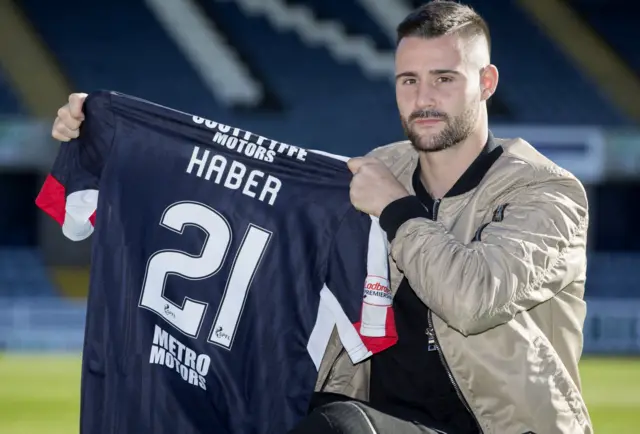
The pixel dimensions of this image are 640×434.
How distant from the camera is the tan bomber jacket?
250 cm

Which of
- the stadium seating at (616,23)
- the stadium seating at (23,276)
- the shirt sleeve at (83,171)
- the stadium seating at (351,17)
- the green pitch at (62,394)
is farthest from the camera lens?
the stadium seating at (616,23)

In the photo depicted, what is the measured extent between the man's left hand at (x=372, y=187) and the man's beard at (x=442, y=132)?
11 centimetres

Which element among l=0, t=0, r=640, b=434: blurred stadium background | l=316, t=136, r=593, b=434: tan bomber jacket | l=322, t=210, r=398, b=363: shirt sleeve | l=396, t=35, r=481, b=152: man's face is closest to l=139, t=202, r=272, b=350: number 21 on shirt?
l=322, t=210, r=398, b=363: shirt sleeve

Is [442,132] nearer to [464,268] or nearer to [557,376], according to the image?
[464,268]

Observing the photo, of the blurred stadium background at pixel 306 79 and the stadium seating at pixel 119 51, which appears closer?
the blurred stadium background at pixel 306 79

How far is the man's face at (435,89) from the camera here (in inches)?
108

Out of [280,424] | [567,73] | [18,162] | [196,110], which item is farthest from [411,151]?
[567,73]

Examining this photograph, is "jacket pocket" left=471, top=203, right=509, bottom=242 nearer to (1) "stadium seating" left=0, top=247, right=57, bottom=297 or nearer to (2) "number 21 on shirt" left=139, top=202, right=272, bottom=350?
(2) "number 21 on shirt" left=139, top=202, right=272, bottom=350

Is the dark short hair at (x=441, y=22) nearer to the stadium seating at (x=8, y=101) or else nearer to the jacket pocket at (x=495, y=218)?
the jacket pocket at (x=495, y=218)

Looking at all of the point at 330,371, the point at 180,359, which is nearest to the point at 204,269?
the point at 180,359

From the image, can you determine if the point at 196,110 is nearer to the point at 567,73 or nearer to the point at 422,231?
the point at 567,73

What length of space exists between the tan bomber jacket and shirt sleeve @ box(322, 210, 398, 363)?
0.07 meters

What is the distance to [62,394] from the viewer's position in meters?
8.16

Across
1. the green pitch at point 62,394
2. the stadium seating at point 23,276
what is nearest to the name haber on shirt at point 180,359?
the green pitch at point 62,394
